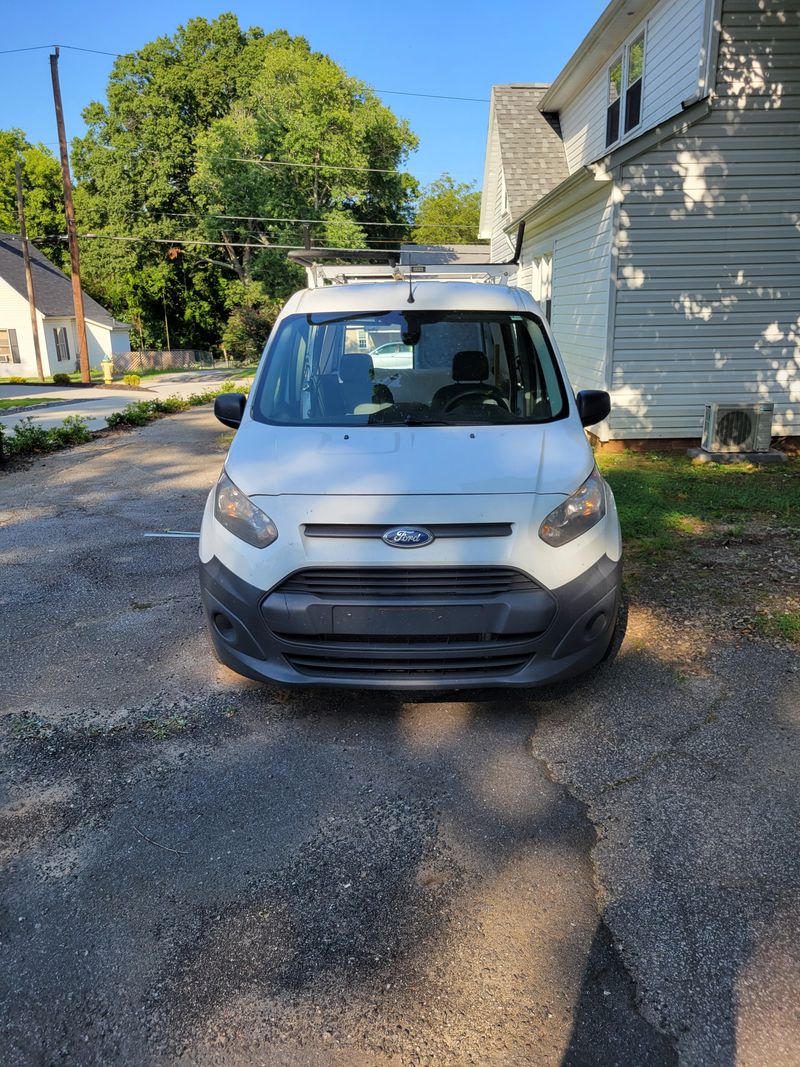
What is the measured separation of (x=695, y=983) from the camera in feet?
6.73

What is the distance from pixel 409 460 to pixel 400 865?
5.68ft

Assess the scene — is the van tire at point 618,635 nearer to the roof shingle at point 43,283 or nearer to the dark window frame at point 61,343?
A: the roof shingle at point 43,283

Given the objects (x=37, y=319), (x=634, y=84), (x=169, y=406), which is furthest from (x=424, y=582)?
(x=37, y=319)

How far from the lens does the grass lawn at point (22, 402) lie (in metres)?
21.2

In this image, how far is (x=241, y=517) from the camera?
10.9 feet

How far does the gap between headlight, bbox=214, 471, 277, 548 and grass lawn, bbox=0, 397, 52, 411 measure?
19.8 m

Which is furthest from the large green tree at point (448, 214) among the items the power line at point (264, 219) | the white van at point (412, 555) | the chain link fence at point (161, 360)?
the white van at point (412, 555)

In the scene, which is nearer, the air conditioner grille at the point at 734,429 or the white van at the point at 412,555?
the white van at the point at 412,555

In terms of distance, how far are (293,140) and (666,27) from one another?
26.9 m

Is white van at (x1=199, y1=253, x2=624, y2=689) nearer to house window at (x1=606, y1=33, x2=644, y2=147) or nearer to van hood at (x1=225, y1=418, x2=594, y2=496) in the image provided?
van hood at (x1=225, y1=418, x2=594, y2=496)

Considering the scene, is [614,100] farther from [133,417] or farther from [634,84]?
[133,417]

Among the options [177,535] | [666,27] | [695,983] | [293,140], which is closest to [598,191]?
[666,27]

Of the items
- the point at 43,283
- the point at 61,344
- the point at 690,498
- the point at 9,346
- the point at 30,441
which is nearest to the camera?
the point at 690,498

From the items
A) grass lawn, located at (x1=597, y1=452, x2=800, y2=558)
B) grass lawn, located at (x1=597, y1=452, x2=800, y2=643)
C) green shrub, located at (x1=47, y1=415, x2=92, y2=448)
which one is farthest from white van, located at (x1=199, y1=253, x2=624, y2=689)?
green shrub, located at (x1=47, y1=415, x2=92, y2=448)
